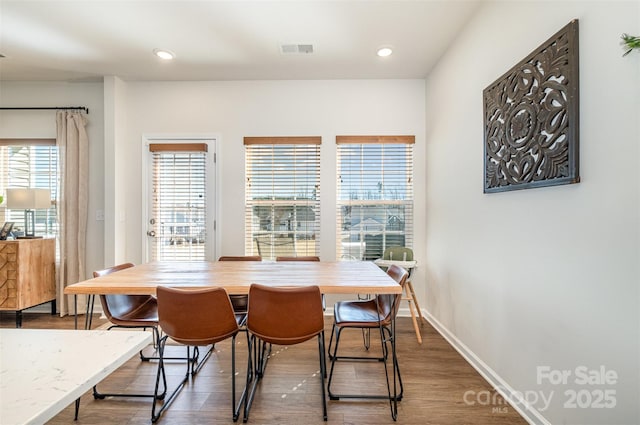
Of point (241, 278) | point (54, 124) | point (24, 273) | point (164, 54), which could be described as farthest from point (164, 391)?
point (54, 124)

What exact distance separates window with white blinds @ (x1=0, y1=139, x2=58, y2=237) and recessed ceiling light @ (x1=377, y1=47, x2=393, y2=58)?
12.9 ft

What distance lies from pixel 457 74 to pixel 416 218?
5.16 feet

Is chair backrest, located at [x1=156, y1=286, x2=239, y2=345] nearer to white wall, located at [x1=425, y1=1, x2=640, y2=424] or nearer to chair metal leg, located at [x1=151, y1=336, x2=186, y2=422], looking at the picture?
chair metal leg, located at [x1=151, y1=336, x2=186, y2=422]

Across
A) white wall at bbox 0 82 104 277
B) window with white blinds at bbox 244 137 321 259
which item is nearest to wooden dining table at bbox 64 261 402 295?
window with white blinds at bbox 244 137 321 259

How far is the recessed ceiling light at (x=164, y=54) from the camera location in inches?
108

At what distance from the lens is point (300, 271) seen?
2145 millimetres

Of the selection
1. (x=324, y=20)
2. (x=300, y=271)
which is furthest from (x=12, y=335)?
(x=324, y=20)

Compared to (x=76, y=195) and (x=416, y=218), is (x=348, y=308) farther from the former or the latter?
(x=76, y=195)

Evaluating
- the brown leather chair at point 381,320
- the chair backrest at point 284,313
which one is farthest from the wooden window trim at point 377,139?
the chair backrest at point 284,313

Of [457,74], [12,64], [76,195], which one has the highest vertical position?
[12,64]

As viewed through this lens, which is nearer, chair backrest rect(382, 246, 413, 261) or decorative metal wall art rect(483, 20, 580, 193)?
decorative metal wall art rect(483, 20, 580, 193)

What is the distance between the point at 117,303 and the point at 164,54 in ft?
7.81

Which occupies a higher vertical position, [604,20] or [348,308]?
[604,20]

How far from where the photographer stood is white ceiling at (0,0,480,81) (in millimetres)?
2188
